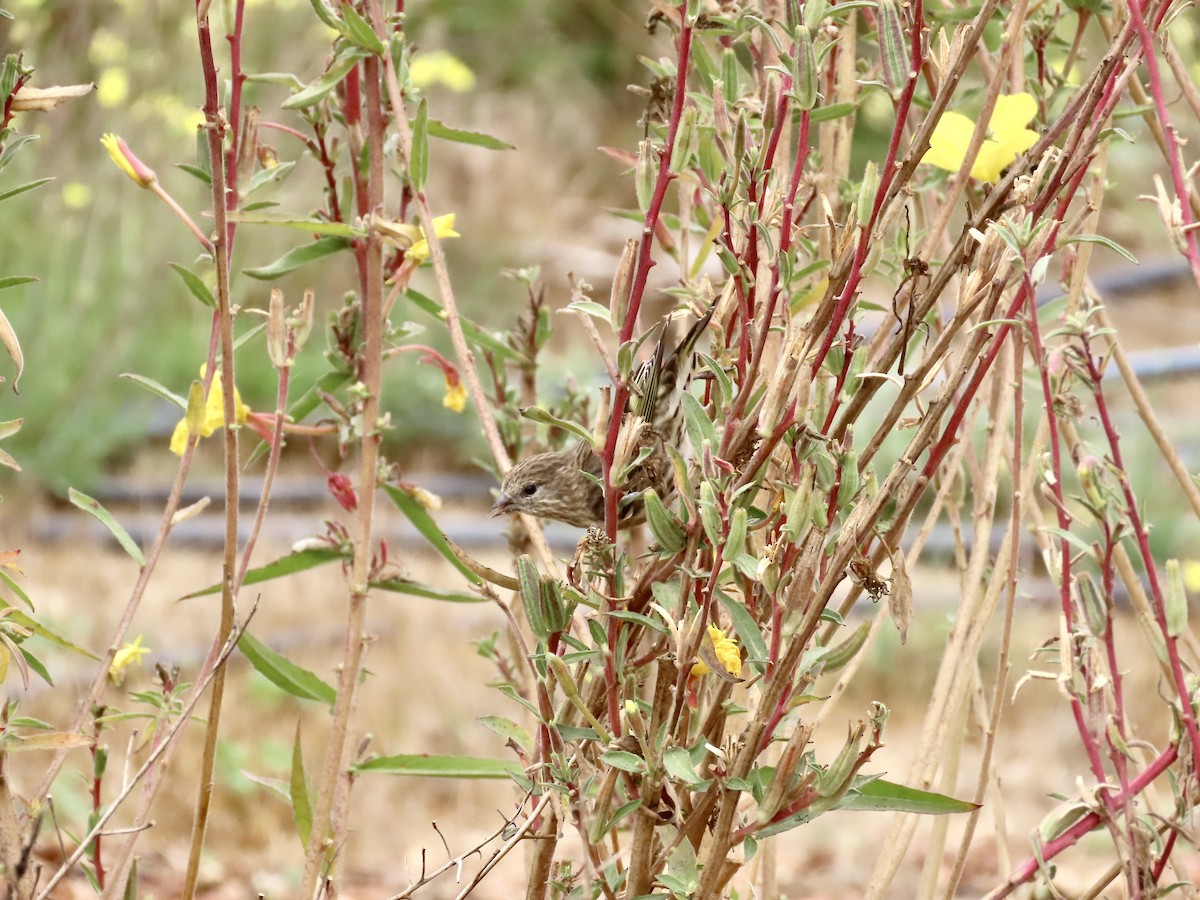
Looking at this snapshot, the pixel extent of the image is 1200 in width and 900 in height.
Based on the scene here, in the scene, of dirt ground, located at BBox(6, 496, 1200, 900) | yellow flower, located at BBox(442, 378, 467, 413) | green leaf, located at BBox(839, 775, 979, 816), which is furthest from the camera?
dirt ground, located at BBox(6, 496, 1200, 900)

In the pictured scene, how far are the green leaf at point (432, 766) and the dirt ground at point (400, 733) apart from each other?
114 cm

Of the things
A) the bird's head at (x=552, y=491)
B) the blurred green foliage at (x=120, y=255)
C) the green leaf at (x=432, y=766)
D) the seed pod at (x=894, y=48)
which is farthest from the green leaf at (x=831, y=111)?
the blurred green foliage at (x=120, y=255)

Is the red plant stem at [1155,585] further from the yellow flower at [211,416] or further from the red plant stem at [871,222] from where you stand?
the yellow flower at [211,416]

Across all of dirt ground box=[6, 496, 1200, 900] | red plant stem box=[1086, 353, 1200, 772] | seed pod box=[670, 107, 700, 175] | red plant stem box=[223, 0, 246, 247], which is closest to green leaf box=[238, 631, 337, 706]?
red plant stem box=[223, 0, 246, 247]

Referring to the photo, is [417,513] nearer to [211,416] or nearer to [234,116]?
[211,416]

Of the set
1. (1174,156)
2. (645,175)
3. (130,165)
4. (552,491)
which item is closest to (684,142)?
(645,175)

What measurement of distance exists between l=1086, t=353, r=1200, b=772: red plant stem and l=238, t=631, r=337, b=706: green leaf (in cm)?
71

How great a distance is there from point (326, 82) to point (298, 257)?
0.19 meters

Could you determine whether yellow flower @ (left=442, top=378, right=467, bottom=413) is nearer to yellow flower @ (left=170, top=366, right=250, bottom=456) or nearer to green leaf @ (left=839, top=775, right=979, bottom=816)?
yellow flower @ (left=170, top=366, right=250, bottom=456)

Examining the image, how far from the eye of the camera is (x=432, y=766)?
123cm

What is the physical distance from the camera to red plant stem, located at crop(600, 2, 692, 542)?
87cm

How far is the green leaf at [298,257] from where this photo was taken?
1.13 metres

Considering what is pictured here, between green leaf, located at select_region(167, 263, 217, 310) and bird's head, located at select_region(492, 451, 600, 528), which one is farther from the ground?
green leaf, located at select_region(167, 263, 217, 310)

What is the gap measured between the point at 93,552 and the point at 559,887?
152 inches
